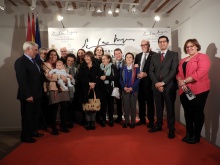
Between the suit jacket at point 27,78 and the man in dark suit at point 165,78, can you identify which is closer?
the suit jacket at point 27,78

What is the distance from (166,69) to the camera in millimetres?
3422

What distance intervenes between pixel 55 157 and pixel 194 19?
3.64 meters

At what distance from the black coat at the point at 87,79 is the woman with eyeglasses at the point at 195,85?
149 centimetres

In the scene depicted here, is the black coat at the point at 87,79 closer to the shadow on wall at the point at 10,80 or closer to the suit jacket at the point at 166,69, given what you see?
the suit jacket at the point at 166,69

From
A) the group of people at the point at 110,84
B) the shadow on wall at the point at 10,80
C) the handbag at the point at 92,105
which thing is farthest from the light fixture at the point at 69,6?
the handbag at the point at 92,105

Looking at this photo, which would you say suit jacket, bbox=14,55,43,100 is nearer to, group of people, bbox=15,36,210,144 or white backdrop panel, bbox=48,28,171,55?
group of people, bbox=15,36,210,144

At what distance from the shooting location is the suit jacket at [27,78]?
3064mm

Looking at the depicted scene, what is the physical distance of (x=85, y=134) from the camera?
12.1ft

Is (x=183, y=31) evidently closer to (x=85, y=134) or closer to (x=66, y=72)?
(x=66, y=72)

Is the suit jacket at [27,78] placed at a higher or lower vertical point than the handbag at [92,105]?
higher

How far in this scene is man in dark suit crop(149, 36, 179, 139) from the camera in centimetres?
336

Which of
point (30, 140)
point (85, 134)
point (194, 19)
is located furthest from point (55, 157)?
point (194, 19)

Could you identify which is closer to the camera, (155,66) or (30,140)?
(30,140)

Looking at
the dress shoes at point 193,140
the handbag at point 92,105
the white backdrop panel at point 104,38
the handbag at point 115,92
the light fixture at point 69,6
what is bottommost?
the dress shoes at point 193,140
